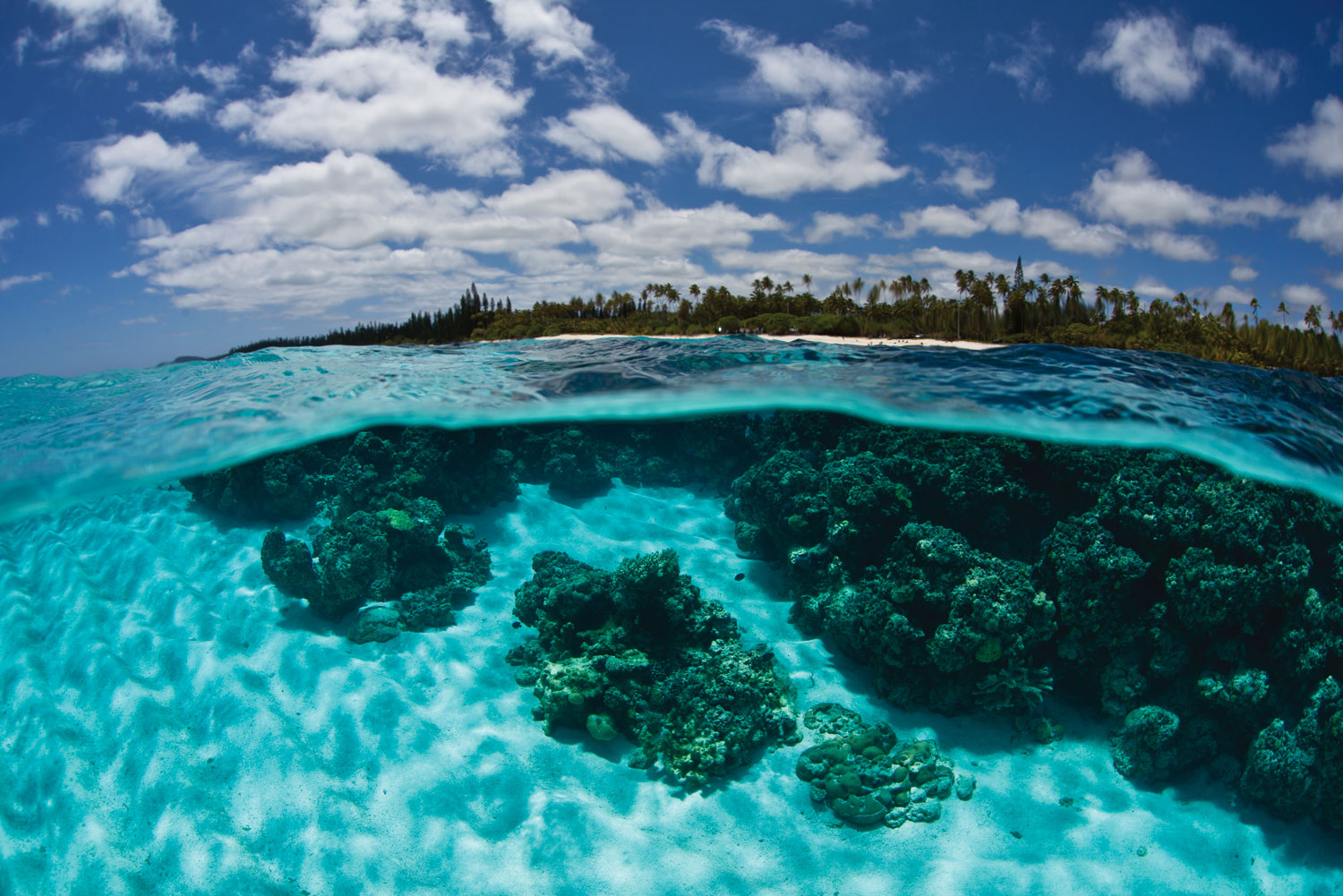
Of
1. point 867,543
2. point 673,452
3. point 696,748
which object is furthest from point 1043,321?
point 696,748

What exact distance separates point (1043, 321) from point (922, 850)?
101 ft

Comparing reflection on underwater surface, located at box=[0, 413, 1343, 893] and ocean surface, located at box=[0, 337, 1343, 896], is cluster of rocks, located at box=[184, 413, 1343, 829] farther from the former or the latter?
ocean surface, located at box=[0, 337, 1343, 896]

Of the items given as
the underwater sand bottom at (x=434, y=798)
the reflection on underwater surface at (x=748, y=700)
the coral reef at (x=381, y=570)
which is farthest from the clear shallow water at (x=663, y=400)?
the underwater sand bottom at (x=434, y=798)

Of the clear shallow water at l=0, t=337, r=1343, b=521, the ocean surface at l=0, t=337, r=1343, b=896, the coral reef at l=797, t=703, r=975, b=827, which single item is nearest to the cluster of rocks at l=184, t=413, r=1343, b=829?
the ocean surface at l=0, t=337, r=1343, b=896

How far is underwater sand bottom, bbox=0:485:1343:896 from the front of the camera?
6.27 meters

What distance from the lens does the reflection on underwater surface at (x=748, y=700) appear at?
21.2 feet

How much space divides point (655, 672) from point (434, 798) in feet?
9.73

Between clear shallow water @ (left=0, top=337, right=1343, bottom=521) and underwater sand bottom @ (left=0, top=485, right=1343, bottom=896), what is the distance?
107 inches

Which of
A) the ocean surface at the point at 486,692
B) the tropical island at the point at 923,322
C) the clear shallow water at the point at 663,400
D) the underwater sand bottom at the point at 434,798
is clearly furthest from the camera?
the tropical island at the point at 923,322

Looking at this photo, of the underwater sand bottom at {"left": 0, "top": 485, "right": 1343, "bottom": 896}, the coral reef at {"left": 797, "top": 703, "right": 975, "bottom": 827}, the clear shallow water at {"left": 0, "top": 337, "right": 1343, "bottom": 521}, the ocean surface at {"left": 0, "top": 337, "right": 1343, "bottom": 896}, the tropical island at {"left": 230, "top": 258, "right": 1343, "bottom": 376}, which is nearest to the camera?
the underwater sand bottom at {"left": 0, "top": 485, "right": 1343, "bottom": 896}

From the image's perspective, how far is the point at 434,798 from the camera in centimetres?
686

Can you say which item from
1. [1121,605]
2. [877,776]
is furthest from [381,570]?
[1121,605]

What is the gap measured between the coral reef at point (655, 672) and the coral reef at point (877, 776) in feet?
2.02

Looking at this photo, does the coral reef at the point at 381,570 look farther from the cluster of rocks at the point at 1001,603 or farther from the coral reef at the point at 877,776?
the coral reef at the point at 877,776
